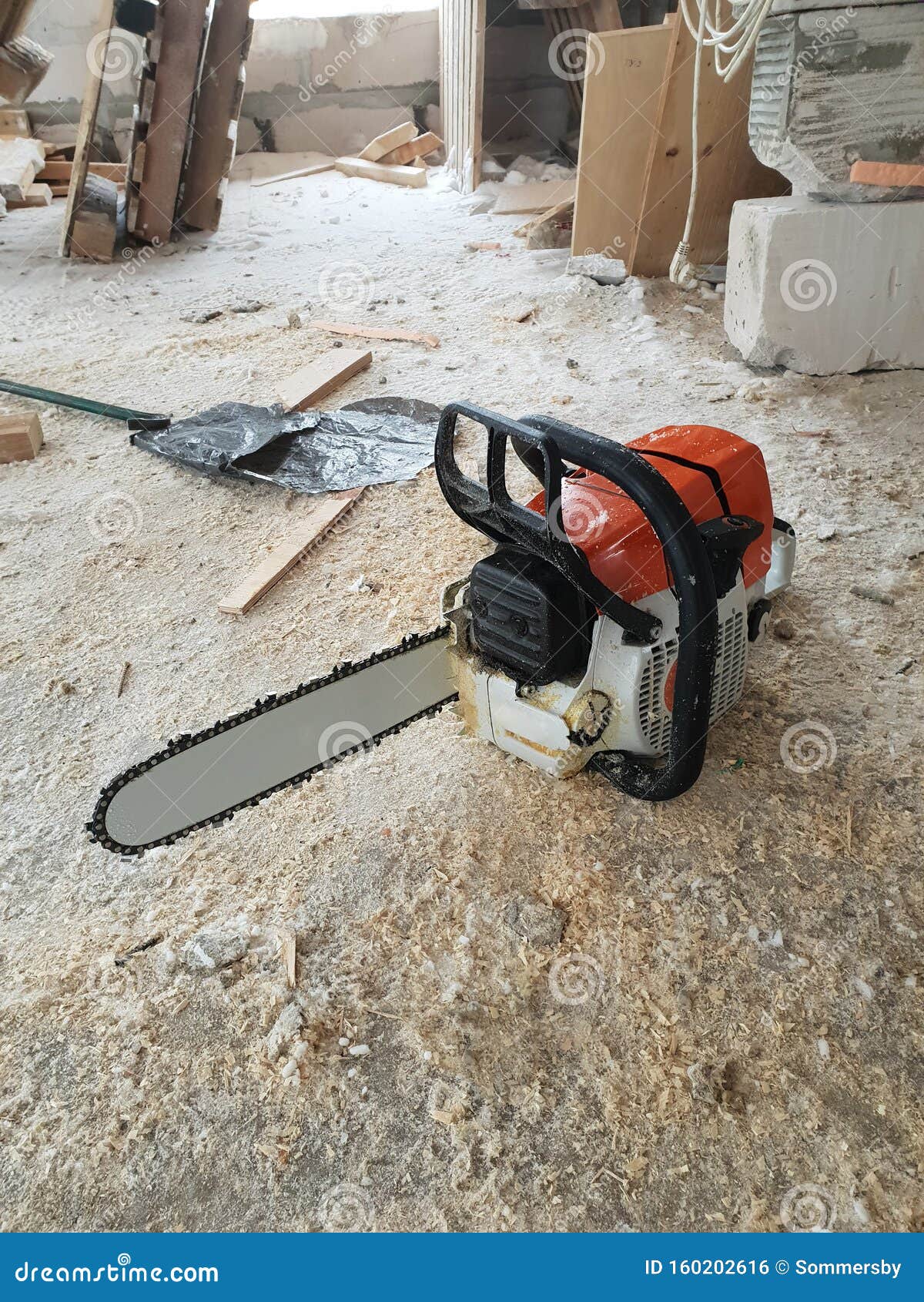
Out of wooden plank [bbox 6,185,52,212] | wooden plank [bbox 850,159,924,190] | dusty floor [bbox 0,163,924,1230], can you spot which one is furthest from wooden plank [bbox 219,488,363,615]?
wooden plank [bbox 6,185,52,212]

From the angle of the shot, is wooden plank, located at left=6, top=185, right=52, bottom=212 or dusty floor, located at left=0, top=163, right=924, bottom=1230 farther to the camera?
wooden plank, located at left=6, top=185, right=52, bottom=212

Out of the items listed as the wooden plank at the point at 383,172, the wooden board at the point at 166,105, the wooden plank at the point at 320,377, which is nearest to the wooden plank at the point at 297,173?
the wooden plank at the point at 383,172

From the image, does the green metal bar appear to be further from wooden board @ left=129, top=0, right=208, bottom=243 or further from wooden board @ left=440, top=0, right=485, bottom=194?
wooden board @ left=440, top=0, right=485, bottom=194

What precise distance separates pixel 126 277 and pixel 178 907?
574cm

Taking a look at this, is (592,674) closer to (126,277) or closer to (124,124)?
(126,277)

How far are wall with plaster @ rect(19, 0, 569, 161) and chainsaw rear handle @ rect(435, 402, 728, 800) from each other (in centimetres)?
939

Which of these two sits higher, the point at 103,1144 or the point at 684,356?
the point at 684,356

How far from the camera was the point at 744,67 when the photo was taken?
482 cm

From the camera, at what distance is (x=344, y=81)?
996 centimetres

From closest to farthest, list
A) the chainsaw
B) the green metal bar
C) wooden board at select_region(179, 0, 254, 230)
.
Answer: the chainsaw, the green metal bar, wooden board at select_region(179, 0, 254, 230)

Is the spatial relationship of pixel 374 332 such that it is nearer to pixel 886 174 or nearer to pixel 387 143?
pixel 886 174

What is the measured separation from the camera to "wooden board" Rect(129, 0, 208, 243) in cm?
623

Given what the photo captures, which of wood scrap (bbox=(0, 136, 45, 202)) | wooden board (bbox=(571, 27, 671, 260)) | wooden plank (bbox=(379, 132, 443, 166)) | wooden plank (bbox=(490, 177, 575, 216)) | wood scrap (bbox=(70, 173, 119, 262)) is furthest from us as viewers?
wooden plank (bbox=(379, 132, 443, 166))

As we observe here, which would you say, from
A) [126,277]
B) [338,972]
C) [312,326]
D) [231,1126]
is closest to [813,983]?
[338,972]
